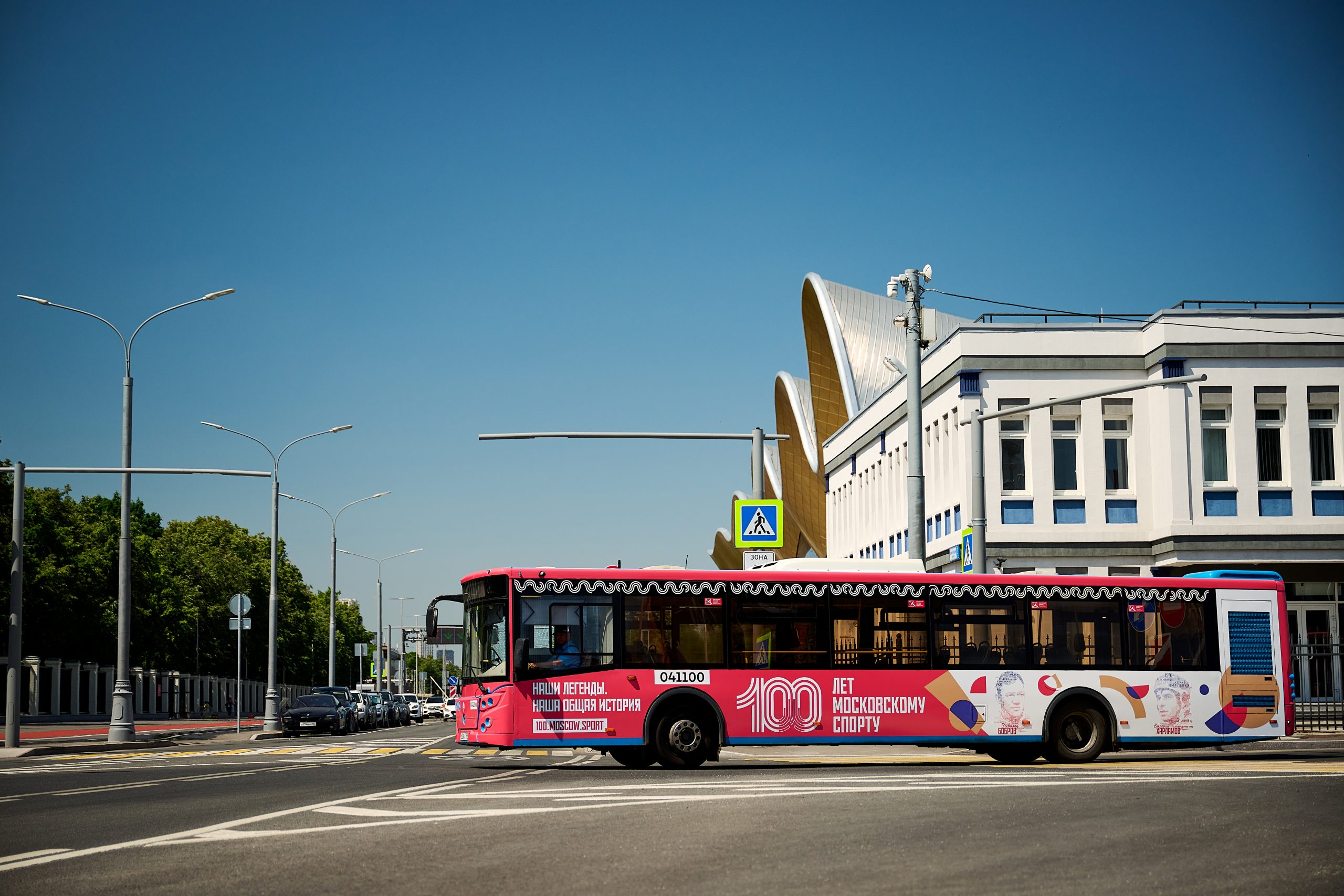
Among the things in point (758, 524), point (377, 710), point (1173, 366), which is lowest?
point (377, 710)

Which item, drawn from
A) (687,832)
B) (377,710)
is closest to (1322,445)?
(687,832)

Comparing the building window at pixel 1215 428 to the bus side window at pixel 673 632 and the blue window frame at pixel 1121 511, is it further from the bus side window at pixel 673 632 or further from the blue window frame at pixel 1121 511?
the bus side window at pixel 673 632

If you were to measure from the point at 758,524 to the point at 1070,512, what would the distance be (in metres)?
13.3

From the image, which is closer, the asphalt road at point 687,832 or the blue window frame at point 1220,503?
the asphalt road at point 687,832

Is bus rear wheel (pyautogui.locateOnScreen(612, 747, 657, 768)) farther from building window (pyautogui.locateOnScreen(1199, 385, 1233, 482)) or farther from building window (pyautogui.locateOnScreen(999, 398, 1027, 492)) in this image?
building window (pyautogui.locateOnScreen(1199, 385, 1233, 482))

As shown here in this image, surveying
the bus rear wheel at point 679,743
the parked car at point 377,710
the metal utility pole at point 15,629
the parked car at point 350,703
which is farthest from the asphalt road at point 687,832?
the parked car at point 377,710

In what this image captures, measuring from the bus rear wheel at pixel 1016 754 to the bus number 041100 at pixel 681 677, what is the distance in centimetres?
472

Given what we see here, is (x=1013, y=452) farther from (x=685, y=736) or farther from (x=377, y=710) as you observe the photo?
(x=377, y=710)

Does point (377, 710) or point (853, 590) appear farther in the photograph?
point (377, 710)

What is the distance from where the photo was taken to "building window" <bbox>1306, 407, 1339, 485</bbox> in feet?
120

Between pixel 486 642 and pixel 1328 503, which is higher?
pixel 1328 503

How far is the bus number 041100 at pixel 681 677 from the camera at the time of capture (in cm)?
2016

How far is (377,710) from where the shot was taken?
56.0m

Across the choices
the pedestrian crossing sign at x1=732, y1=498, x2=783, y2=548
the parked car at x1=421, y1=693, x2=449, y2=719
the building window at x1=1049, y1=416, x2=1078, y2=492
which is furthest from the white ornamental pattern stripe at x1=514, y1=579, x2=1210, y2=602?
the parked car at x1=421, y1=693, x2=449, y2=719
